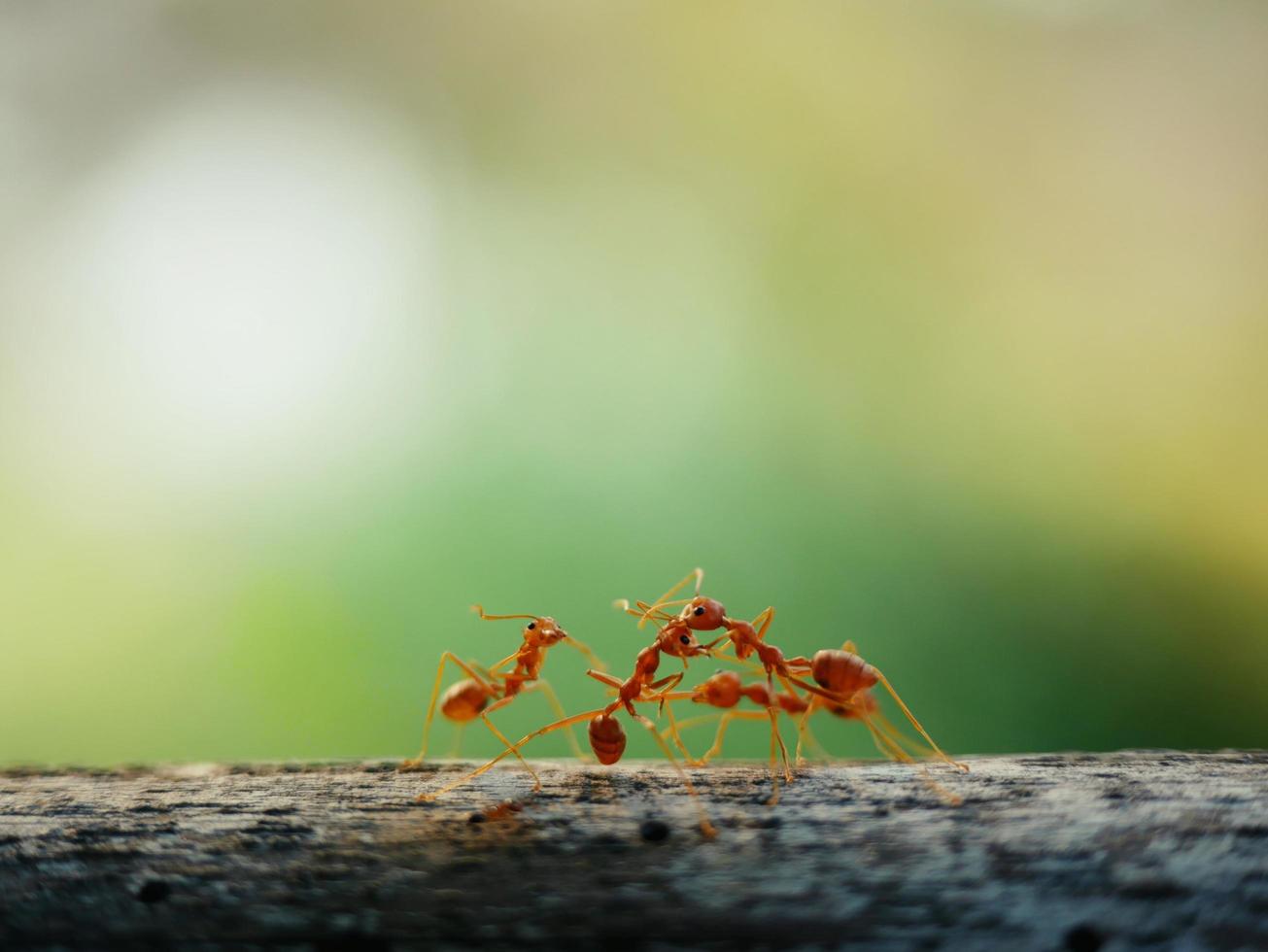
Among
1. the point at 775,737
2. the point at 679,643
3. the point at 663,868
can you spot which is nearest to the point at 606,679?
the point at 679,643

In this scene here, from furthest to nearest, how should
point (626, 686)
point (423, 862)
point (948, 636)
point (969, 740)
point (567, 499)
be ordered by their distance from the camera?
1. point (567, 499)
2. point (948, 636)
3. point (969, 740)
4. point (626, 686)
5. point (423, 862)

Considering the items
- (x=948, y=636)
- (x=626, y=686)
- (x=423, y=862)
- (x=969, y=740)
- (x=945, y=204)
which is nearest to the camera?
(x=423, y=862)

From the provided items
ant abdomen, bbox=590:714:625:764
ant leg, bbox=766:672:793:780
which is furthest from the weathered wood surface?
ant abdomen, bbox=590:714:625:764

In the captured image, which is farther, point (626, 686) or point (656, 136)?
point (656, 136)

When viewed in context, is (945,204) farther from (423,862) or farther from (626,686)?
(423,862)

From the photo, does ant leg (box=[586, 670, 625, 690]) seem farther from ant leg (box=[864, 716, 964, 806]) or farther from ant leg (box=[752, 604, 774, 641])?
ant leg (box=[864, 716, 964, 806])

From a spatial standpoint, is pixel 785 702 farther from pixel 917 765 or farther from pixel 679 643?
pixel 917 765

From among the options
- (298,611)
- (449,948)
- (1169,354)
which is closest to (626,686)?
(449,948)
